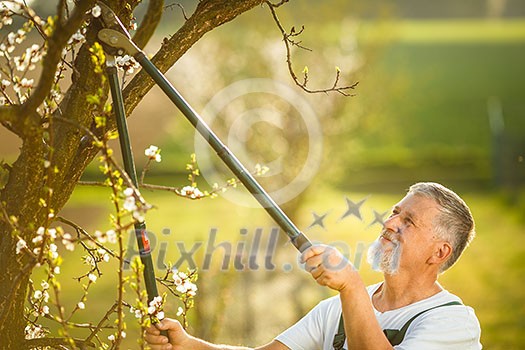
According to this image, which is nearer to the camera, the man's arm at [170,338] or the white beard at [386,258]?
the man's arm at [170,338]

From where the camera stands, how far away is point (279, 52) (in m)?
13.2

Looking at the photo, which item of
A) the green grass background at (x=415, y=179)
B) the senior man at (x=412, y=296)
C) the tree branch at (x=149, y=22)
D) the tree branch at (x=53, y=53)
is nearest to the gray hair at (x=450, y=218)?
the senior man at (x=412, y=296)

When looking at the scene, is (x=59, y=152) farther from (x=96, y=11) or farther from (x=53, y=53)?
(x=53, y=53)

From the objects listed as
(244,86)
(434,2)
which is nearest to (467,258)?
(244,86)

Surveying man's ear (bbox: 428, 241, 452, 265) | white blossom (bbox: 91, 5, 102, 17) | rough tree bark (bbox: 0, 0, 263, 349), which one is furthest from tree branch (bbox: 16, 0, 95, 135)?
man's ear (bbox: 428, 241, 452, 265)

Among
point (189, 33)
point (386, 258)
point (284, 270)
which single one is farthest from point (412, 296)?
point (284, 270)

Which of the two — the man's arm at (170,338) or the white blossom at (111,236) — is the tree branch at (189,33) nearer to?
the man's arm at (170,338)

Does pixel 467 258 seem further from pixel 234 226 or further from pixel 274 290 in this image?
pixel 274 290

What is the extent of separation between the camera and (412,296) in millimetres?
2734

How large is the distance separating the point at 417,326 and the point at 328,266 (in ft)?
1.72

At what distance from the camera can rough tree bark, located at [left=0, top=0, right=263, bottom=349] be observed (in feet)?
7.61

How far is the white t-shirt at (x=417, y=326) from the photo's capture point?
2.54 m

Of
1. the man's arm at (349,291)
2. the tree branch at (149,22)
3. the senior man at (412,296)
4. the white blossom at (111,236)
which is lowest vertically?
the white blossom at (111,236)

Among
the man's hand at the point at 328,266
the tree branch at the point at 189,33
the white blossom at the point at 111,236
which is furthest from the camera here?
the tree branch at the point at 189,33
